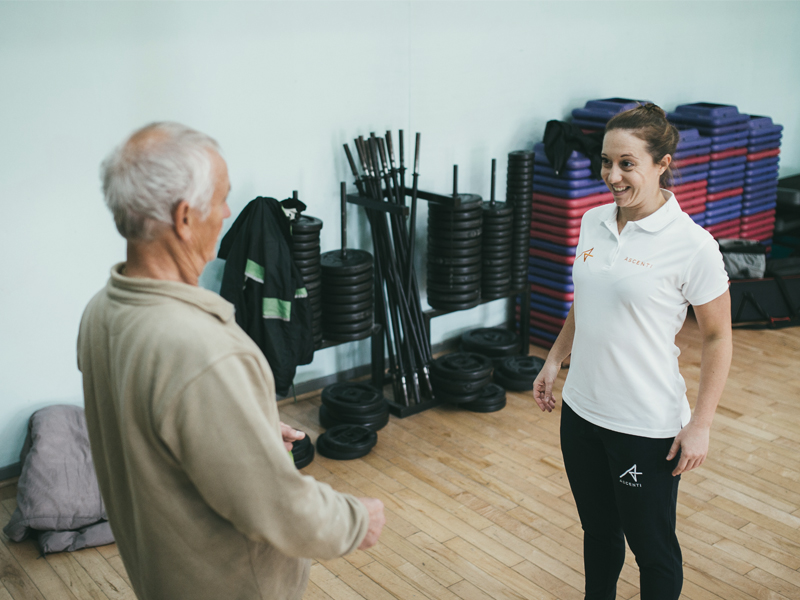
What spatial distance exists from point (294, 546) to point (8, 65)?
8.24ft

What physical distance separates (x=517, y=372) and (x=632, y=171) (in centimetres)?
232

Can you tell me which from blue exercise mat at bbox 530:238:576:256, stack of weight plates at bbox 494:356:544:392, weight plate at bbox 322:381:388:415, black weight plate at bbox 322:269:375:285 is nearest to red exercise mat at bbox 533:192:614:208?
blue exercise mat at bbox 530:238:576:256

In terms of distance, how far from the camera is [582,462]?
1.89 m

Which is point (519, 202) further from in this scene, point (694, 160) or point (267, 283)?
point (267, 283)

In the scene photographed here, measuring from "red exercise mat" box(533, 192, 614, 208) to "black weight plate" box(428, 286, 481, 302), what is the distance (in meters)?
0.83

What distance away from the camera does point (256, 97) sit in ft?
11.3

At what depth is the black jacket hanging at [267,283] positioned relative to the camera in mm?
3182

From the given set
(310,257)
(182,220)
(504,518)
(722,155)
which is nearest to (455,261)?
(310,257)

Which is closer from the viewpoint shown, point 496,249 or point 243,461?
point 243,461

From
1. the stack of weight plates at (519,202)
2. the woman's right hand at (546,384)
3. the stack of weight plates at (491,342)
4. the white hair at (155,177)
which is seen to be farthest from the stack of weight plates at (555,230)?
the white hair at (155,177)

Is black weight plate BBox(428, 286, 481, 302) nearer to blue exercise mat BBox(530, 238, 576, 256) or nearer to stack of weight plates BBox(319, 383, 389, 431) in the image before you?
stack of weight plates BBox(319, 383, 389, 431)

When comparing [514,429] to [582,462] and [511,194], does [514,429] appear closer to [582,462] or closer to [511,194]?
[511,194]

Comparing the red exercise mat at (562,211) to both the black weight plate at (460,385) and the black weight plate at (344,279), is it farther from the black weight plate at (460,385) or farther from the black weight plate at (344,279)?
the black weight plate at (344,279)

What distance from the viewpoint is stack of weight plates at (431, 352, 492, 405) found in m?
3.76
